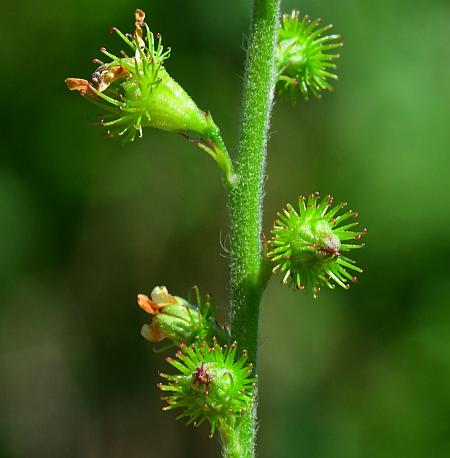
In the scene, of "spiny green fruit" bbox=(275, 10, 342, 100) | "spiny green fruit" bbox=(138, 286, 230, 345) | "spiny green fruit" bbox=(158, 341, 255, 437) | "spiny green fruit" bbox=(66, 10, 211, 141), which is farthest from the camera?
"spiny green fruit" bbox=(275, 10, 342, 100)

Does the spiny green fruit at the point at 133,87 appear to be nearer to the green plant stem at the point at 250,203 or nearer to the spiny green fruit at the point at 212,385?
the green plant stem at the point at 250,203

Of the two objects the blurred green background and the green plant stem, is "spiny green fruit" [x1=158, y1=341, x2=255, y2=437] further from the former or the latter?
the blurred green background

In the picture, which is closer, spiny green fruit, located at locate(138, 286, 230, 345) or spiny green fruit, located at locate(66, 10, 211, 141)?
spiny green fruit, located at locate(66, 10, 211, 141)

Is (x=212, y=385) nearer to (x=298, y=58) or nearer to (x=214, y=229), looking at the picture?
(x=298, y=58)

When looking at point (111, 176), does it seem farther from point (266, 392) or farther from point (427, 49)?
point (427, 49)

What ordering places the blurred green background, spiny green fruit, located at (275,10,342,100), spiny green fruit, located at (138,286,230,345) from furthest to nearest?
the blurred green background, spiny green fruit, located at (275,10,342,100), spiny green fruit, located at (138,286,230,345)

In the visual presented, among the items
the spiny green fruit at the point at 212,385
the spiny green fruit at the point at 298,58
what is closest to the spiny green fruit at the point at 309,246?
the spiny green fruit at the point at 212,385

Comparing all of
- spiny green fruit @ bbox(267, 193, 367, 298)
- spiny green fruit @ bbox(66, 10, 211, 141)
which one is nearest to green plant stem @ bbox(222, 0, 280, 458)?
spiny green fruit @ bbox(267, 193, 367, 298)
